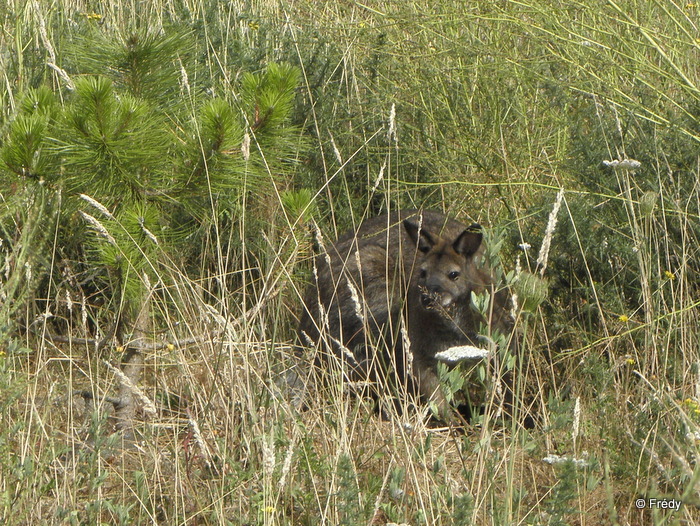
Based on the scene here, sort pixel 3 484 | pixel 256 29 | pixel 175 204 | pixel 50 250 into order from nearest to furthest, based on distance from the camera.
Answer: pixel 3 484 → pixel 175 204 → pixel 50 250 → pixel 256 29

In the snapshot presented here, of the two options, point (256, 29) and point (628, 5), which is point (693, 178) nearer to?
point (628, 5)

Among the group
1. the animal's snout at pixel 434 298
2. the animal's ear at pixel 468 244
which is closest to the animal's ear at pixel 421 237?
the animal's ear at pixel 468 244

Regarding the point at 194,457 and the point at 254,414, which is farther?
the point at 194,457

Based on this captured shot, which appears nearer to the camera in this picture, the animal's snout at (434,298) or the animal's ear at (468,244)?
the animal's snout at (434,298)

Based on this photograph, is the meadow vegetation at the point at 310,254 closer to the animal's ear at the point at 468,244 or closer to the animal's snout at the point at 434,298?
the animal's ear at the point at 468,244

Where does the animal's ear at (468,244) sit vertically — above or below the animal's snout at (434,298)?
above

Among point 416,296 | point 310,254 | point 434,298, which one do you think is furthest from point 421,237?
point 310,254

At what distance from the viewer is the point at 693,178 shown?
165 inches

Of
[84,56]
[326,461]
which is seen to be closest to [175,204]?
[84,56]

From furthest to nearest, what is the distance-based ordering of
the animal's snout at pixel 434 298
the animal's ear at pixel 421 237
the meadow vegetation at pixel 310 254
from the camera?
the animal's ear at pixel 421 237 → the animal's snout at pixel 434 298 → the meadow vegetation at pixel 310 254

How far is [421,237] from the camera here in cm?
462

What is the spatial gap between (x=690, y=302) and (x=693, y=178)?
0.75 m

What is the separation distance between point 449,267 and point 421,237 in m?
0.21

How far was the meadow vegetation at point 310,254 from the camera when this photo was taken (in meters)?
2.77
